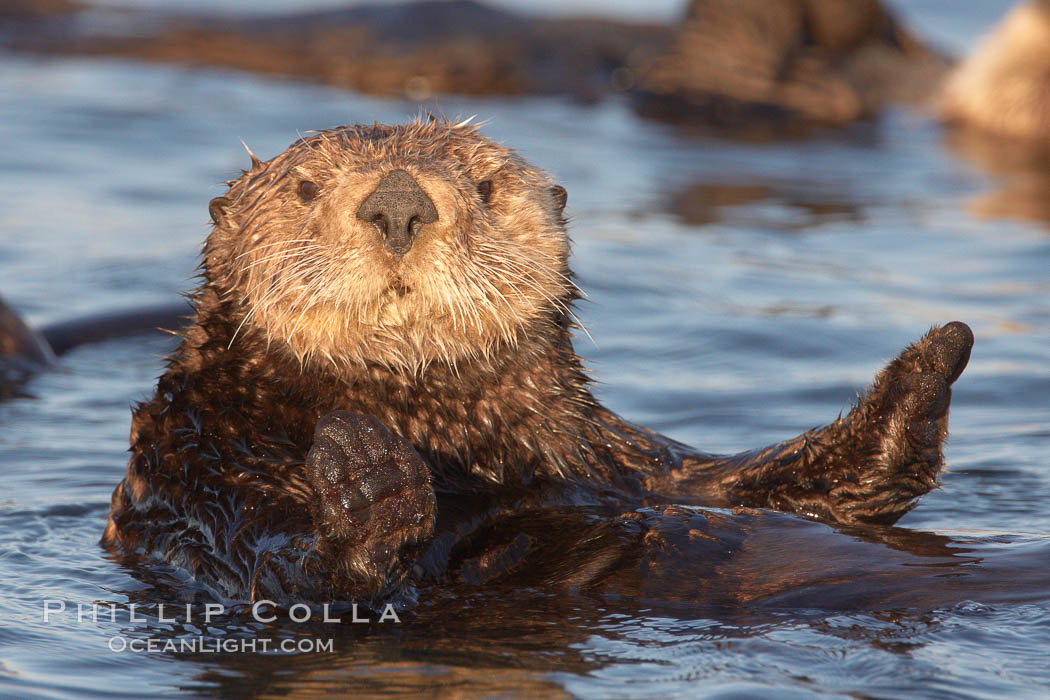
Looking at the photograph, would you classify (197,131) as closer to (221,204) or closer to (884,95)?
(884,95)

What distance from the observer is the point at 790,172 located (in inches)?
417

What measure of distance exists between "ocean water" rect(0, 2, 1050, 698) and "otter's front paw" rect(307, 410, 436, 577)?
234 millimetres

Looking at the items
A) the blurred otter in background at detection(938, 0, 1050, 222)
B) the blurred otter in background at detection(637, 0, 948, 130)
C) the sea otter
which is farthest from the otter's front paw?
the blurred otter in background at detection(637, 0, 948, 130)

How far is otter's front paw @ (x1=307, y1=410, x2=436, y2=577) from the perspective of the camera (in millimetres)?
3062

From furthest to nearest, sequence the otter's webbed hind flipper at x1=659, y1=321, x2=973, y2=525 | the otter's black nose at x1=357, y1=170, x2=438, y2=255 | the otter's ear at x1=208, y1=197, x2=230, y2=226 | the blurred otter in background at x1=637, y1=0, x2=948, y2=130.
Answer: the blurred otter in background at x1=637, y1=0, x2=948, y2=130, the otter's ear at x1=208, y1=197, x2=230, y2=226, the otter's webbed hind flipper at x1=659, y1=321, x2=973, y2=525, the otter's black nose at x1=357, y1=170, x2=438, y2=255

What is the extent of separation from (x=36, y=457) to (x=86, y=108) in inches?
278

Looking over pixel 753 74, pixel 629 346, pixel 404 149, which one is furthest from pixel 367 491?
pixel 753 74

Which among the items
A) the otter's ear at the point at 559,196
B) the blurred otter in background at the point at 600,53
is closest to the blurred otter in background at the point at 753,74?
the blurred otter in background at the point at 600,53

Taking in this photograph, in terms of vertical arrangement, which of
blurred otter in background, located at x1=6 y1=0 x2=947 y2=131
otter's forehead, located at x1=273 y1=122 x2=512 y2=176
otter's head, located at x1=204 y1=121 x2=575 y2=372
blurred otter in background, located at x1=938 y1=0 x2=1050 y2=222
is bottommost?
otter's head, located at x1=204 y1=121 x2=575 y2=372

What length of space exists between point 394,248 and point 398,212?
8 cm

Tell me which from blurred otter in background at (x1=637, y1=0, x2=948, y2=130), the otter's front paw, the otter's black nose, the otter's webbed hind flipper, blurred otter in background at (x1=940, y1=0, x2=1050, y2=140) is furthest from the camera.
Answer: blurred otter in background at (x1=637, y1=0, x2=948, y2=130)

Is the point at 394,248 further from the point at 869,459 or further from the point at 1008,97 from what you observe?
the point at 1008,97

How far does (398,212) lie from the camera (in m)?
3.27

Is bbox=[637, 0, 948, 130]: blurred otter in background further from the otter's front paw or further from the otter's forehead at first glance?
the otter's front paw
